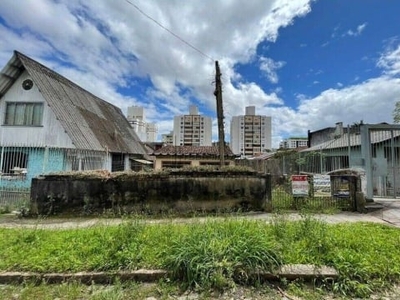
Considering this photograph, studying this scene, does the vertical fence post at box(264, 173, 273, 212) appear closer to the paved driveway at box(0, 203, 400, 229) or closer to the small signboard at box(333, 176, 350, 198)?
the paved driveway at box(0, 203, 400, 229)

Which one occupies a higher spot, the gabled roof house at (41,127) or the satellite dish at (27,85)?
the satellite dish at (27,85)

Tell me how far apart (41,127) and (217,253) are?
564 inches

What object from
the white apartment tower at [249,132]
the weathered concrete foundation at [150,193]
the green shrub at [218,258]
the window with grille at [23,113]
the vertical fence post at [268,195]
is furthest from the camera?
the white apartment tower at [249,132]

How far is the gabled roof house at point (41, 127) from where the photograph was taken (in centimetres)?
1100

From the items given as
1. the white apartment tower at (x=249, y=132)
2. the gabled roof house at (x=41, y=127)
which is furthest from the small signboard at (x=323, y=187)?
the white apartment tower at (x=249, y=132)

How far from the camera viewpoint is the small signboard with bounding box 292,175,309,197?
8.41 m

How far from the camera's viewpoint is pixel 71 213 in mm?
7840

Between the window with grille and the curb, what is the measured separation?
13023 millimetres

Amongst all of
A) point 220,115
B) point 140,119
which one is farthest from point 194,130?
point 220,115

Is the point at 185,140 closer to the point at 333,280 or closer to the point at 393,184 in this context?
the point at 393,184

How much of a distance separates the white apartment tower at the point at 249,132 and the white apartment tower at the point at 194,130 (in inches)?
474

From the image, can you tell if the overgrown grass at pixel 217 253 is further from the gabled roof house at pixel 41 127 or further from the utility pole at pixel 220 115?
the gabled roof house at pixel 41 127

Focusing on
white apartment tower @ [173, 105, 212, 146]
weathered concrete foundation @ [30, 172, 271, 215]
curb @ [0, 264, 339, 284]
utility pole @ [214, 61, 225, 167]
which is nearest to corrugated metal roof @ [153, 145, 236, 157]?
utility pole @ [214, 61, 225, 167]

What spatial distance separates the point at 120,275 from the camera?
3.69 meters
